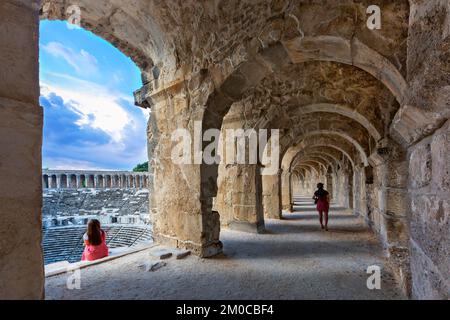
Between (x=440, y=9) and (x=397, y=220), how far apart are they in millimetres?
3426

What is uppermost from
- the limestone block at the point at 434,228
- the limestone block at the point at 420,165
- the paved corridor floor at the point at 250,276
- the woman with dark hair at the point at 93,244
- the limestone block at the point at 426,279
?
the limestone block at the point at 420,165

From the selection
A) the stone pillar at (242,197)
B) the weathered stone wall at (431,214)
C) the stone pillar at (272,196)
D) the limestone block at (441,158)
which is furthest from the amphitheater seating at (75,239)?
the limestone block at (441,158)

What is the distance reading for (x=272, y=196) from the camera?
815 centimetres

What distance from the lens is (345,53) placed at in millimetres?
2863

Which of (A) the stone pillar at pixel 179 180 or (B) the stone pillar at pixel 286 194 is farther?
(B) the stone pillar at pixel 286 194

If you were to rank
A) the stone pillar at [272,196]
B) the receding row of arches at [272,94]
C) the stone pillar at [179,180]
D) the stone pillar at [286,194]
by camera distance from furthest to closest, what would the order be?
the stone pillar at [286,194]
the stone pillar at [272,196]
the stone pillar at [179,180]
the receding row of arches at [272,94]

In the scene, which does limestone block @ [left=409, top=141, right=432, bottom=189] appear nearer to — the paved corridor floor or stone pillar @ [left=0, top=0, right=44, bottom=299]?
the paved corridor floor

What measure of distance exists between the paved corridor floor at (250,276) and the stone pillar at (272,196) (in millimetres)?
3328

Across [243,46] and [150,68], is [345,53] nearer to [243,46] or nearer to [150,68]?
[243,46]

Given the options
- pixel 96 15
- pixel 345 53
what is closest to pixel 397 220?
pixel 345 53

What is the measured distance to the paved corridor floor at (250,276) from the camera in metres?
2.62

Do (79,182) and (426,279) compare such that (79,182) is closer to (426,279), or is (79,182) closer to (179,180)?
(179,180)

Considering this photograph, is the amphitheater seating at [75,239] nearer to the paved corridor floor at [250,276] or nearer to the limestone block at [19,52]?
the paved corridor floor at [250,276]

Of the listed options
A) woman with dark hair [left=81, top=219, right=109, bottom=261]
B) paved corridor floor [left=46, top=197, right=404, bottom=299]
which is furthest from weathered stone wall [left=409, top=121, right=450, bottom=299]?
woman with dark hair [left=81, top=219, right=109, bottom=261]
